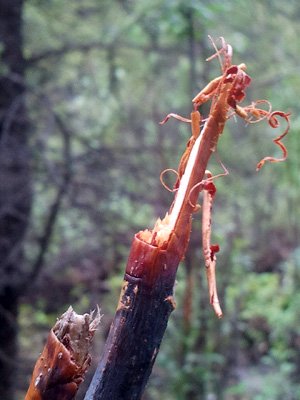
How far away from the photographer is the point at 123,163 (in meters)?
5.09

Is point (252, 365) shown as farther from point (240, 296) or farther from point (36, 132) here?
point (36, 132)

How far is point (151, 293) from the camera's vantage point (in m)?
1.06

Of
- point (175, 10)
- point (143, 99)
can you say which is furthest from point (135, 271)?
point (143, 99)

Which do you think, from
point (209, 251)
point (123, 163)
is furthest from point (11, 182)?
point (209, 251)

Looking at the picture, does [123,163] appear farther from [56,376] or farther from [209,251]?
[56,376]

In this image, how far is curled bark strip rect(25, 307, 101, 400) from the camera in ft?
3.50

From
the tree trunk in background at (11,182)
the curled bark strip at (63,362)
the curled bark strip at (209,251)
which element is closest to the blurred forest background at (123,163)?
the tree trunk in background at (11,182)

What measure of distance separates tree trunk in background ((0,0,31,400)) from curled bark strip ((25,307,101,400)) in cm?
331

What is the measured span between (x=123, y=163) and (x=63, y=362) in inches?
160

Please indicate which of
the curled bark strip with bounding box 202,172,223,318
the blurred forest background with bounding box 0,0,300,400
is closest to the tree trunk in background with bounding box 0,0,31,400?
the blurred forest background with bounding box 0,0,300,400

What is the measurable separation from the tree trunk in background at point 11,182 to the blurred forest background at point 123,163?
0.04 feet

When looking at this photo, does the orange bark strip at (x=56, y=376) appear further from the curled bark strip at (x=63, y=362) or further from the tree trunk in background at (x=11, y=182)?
the tree trunk in background at (x=11, y=182)

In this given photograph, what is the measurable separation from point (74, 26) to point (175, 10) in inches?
84.6

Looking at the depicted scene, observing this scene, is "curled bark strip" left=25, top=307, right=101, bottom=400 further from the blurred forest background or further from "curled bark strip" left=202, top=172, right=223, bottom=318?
the blurred forest background
